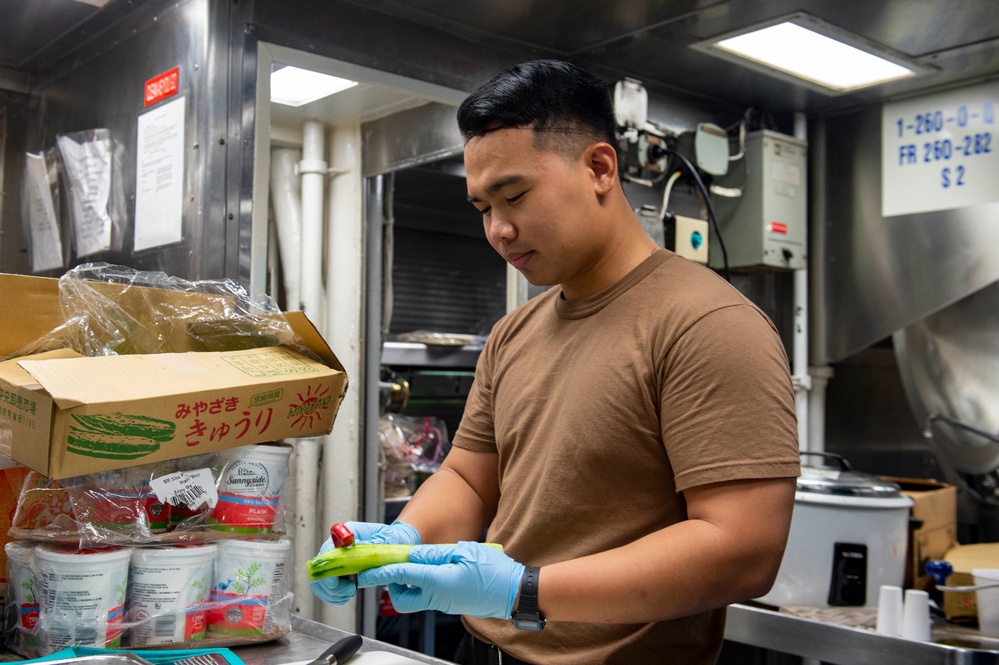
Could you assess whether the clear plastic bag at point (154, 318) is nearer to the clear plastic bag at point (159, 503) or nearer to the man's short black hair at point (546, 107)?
the clear plastic bag at point (159, 503)

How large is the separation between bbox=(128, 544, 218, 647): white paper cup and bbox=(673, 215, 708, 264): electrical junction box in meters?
1.98

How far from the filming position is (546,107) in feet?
4.51

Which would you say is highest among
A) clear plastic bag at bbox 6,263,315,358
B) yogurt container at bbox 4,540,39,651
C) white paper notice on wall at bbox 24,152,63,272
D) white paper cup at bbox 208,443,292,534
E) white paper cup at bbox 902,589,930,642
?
white paper notice on wall at bbox 24,152,63,272

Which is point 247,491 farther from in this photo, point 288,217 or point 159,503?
point 288,217

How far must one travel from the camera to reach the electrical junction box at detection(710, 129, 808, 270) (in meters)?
3.07

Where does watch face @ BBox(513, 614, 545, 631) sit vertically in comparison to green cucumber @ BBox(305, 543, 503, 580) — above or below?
below

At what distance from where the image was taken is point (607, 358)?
1.35m

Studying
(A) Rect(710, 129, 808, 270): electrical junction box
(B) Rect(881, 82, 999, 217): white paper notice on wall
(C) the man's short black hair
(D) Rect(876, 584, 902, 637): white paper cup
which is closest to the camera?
(C) the man's short black hair

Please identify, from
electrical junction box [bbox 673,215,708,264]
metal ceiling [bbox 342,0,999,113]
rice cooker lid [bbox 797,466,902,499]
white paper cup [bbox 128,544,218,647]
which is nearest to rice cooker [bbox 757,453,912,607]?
rice cooker lid [bbox 797,466,902,499]

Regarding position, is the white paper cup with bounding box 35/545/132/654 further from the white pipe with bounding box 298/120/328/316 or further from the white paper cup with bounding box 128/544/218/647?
the white pipe with bounding box 298/120/328/316

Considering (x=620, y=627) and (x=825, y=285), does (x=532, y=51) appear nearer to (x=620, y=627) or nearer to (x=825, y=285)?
Result: (x=825, y=285)

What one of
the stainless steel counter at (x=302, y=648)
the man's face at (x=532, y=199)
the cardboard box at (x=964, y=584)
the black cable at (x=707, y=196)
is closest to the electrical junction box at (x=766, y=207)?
the black cable at (x=707, y=196)

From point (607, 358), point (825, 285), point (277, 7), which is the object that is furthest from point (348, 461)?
point (825, 285)

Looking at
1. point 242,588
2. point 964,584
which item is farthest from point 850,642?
point 242,588
